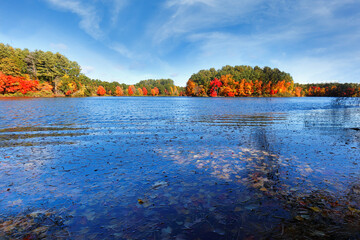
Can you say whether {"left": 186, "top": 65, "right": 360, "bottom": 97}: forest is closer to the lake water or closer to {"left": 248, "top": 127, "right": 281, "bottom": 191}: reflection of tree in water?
{"left": 248, "top": 127, "right": 281, "bottom": 191}: reflection of tree in water

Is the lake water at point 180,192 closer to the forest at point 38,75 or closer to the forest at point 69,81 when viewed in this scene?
the forest at point 69,81

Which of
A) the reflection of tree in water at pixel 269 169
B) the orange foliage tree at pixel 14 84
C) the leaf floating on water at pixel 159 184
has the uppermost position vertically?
the orange foliage tree at pixel 14 84

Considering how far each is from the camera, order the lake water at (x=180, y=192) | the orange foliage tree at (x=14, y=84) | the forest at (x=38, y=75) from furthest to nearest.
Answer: the forest at (x=38, y=75) → the orange foliage tree at (x=14, y=84) → the lake water at (x=180, y=192)

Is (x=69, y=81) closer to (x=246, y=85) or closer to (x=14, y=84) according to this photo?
(x=14, y=84)

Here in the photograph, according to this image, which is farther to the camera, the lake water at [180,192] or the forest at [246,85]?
the forest at [246,85]

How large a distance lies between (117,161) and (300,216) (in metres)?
7.34

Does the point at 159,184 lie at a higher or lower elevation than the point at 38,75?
lower

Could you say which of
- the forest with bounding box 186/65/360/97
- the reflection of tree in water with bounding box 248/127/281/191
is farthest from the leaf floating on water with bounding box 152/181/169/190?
the forest with bounding box 186/65/360/97

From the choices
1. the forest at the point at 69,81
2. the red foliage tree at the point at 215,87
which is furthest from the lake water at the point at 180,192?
the red foliage tree at the point at 215,87

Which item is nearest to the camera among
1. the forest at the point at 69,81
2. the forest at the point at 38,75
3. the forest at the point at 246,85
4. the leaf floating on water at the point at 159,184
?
the leaf floating on water at the point at 159,184

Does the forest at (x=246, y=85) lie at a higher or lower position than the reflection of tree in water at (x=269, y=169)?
higher

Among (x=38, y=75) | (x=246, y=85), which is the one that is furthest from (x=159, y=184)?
(x=246, y=85)

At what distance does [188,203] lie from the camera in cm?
512

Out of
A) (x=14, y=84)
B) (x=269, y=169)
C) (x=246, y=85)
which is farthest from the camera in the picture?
(x=246, y=85)
